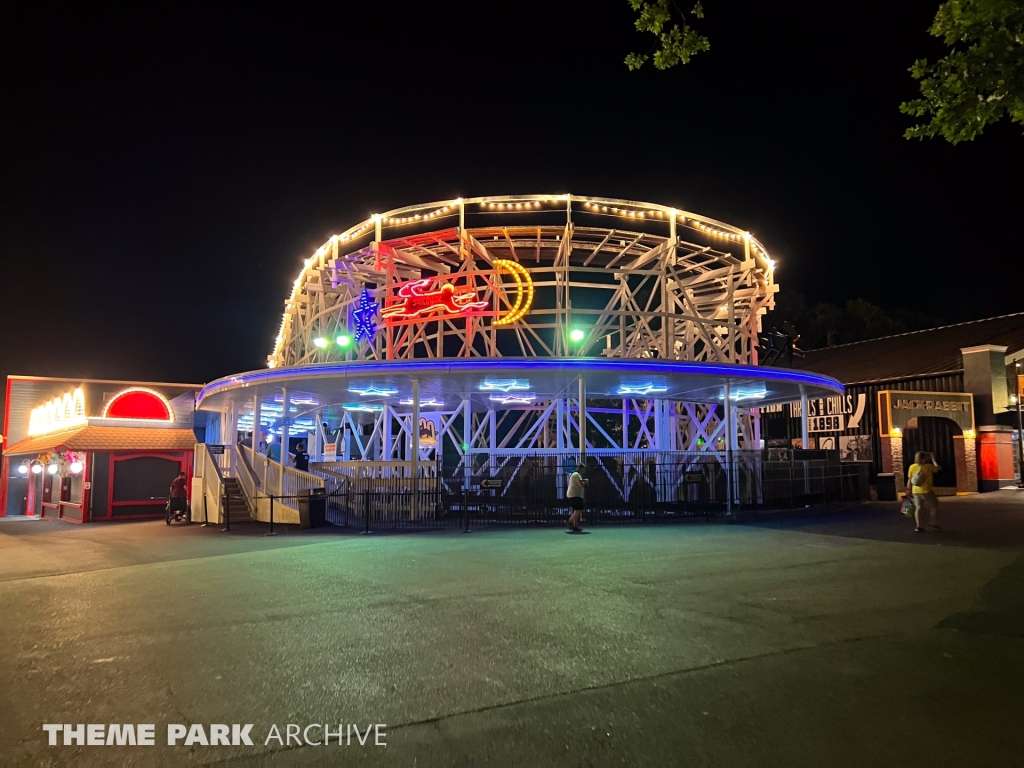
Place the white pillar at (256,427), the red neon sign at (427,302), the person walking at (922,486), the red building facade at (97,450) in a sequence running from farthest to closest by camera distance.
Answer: the red building facade at (97,450) → the white pillar at (256,427) → the red neon sign at (427,302) → the person walking at (922,486)

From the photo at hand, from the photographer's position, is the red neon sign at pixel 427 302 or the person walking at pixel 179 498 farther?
the person walking at pixel 179 498

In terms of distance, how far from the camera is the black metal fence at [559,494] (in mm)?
17406

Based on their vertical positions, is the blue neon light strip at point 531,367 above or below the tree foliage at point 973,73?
below

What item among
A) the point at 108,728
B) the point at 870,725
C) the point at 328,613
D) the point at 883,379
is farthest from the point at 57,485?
the point at 883,379

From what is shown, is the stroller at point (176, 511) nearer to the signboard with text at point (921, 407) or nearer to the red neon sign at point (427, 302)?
the red neon sign at point (427, 302)

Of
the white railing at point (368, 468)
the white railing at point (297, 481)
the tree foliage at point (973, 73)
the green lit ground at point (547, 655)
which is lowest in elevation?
the green lit ground at point (547, 655)

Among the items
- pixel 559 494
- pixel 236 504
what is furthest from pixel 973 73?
pixel 236 504

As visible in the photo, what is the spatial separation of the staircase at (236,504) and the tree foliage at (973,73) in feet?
60.0

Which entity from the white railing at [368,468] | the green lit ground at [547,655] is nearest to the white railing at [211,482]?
the white railing at [368,468]

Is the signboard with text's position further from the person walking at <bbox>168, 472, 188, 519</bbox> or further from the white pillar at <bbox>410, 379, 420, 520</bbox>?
the person walking at <bbox>168, 472, 188, 519</bbox>

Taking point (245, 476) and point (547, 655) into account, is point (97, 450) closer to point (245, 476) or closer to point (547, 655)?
point (245, 476)

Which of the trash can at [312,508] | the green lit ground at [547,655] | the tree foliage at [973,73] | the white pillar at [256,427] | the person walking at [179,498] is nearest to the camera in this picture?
the green lit ground at [547,655]

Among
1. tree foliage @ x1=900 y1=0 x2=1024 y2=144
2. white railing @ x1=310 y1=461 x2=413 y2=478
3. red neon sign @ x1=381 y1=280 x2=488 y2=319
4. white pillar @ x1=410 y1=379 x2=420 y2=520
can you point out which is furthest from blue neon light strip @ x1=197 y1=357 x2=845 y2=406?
tree foliage @ x1=900 y1=0 x2=1024 y2=144

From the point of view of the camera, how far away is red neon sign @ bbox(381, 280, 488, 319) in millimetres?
20406
